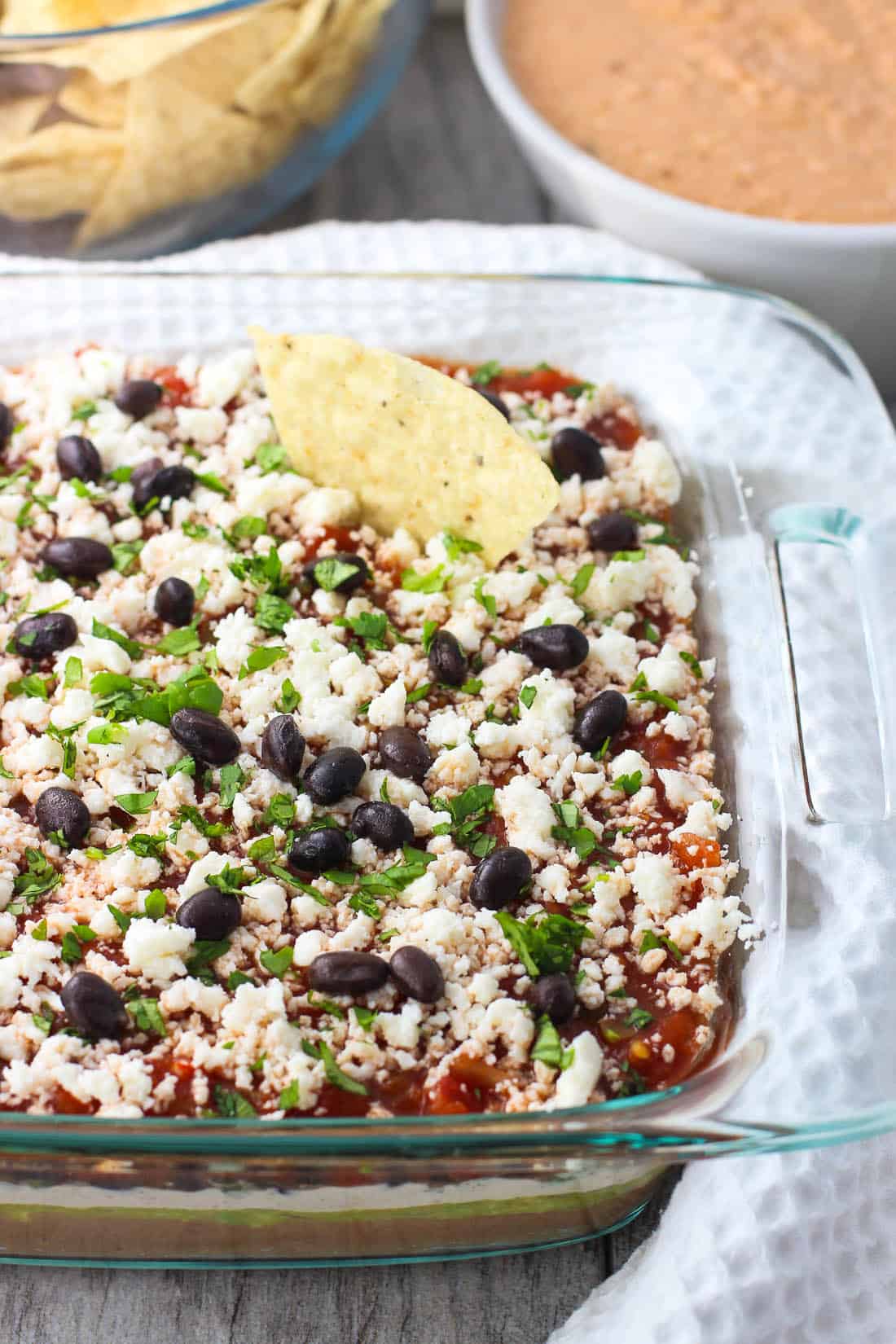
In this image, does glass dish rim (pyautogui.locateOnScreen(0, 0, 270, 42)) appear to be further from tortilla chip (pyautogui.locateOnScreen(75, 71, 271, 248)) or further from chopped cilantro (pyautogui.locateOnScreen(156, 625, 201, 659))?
chopped cilantro (pyautogui.locateOnScreen(156, 625, 201, 659))

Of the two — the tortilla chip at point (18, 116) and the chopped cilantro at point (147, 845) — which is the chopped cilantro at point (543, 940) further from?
the tortilla chip at point (18, 116)

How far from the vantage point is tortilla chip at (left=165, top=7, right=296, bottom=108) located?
9.12 ft

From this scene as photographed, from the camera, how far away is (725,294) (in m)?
2.65

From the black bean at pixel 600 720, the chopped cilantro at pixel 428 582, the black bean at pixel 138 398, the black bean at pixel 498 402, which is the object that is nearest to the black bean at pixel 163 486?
the black bean at pixel 138 398

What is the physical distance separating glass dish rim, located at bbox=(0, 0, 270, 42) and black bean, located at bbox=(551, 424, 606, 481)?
0.98 metres

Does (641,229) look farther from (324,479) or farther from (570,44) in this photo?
(324,479)

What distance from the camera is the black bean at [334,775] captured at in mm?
→ 2027

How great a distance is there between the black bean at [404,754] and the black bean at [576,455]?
0.59 meters

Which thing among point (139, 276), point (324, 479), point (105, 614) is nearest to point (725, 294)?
point (324, 479)

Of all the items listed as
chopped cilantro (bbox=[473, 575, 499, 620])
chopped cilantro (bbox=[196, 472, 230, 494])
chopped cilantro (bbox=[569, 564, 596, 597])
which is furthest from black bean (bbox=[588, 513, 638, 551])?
chopped cilantro (bbox=[196, 472, 230, 494])

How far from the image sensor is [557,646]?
2188 mm

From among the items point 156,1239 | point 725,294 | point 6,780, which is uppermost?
point 725,294

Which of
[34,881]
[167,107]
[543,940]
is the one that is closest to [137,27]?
[167,107]

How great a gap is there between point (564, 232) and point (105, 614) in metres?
1.25
